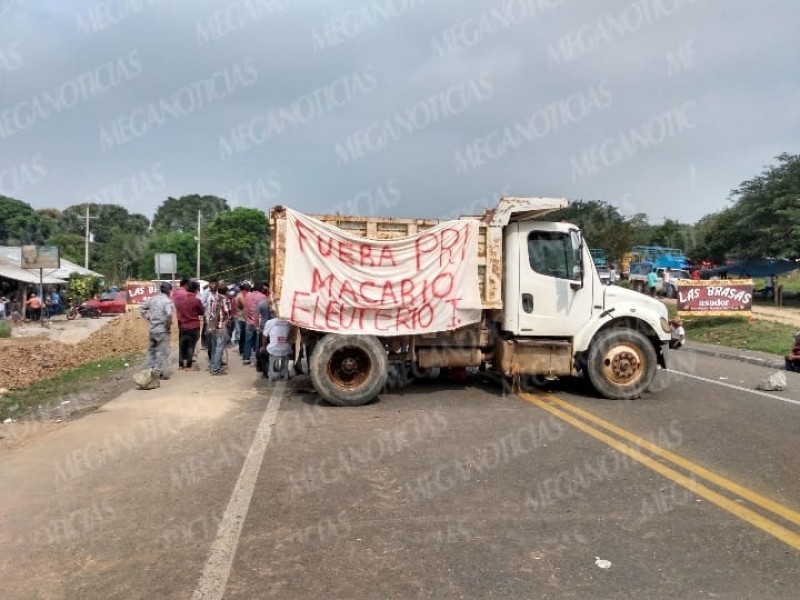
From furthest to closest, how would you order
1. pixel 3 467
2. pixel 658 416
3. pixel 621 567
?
pixel 658 416 < pixel 3 467 < pixel 621 567

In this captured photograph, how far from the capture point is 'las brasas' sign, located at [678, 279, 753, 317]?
19094mm

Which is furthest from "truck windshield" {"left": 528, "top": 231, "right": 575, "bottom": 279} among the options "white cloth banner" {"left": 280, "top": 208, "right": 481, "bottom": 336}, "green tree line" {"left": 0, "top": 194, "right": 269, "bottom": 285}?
"green tree line" {"left": 0, "top": 194, "right": 269, "bottom": 285}

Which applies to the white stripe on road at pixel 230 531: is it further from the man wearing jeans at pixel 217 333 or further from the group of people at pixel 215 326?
the man wearing jeans at pixel 217 333

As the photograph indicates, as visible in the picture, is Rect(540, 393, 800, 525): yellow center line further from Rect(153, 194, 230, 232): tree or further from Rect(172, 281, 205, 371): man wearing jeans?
Rect(153, 194, 230, 232): tree

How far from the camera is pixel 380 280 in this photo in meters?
8.55

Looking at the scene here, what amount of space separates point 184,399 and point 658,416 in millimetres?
6305

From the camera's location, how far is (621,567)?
3.73 meters

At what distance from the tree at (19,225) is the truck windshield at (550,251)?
7061 centimetres

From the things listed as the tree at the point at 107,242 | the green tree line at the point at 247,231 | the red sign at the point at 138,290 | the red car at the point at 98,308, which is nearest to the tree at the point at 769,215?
the green tree line at the point at 247,231

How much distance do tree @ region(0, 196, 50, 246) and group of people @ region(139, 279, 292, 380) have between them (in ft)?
212

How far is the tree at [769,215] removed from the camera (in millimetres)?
28141

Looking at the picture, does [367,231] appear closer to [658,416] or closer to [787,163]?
[658,416]

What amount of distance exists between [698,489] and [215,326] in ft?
28.3

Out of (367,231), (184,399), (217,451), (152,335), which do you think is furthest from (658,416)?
(152,335)
